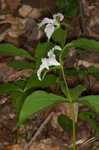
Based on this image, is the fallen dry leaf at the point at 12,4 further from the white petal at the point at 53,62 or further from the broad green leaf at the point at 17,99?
the white petal at the point at 53,62

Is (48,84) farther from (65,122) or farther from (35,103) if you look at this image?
(35,103)

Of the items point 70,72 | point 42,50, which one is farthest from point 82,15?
point 42,50

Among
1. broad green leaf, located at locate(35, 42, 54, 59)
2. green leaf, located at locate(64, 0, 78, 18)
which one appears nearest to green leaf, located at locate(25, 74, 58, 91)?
broad green leaf, located at locate(35, 42, 54, 59)

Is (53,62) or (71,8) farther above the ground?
(53,62)

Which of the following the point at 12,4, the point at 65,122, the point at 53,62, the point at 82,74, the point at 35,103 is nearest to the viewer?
the point at 35,103

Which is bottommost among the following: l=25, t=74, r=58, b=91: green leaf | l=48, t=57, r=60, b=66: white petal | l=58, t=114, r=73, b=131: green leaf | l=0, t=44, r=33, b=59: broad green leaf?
l=58, t=114, r=73, b=131: green leaf

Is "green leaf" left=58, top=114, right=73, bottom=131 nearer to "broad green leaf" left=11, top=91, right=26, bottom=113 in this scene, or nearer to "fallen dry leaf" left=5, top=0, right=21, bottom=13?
"broad green leaf" left=11, top=91, right=26, bottom=113
